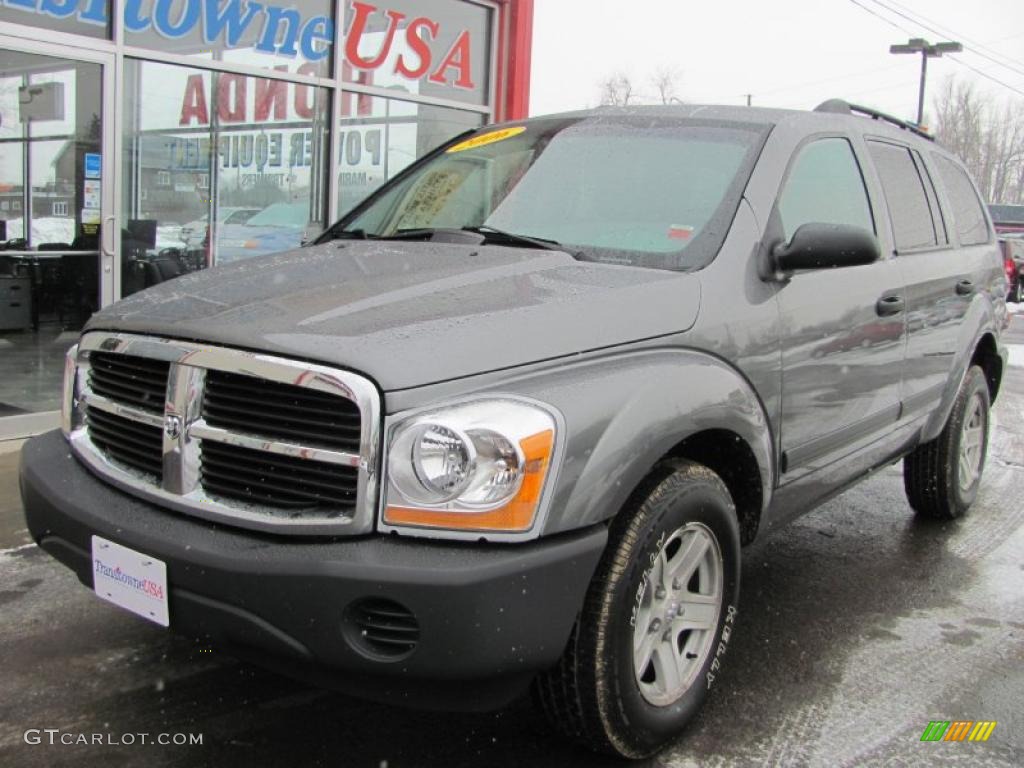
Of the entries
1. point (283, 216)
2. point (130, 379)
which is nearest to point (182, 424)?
point (130, 379)

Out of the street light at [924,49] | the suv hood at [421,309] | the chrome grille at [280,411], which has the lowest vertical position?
the chrome grille at [280,411]

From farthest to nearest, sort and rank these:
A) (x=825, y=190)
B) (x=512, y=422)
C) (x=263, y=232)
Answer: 1. (x=263, y=232)
2. (x=825, y=190)
3. (x=512, y=422)

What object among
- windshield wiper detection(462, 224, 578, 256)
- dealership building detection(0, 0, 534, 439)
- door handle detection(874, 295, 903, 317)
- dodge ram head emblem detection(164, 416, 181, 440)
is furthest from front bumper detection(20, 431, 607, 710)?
dealership building detection(0, 0, 534, 439)

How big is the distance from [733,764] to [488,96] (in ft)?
27.6

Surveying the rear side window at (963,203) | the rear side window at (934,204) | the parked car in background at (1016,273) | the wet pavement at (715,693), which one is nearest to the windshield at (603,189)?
the wet pavement at (715,693)

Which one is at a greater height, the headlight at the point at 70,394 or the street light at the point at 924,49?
the street light at the point at 924,49

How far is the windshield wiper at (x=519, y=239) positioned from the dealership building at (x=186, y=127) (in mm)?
2102

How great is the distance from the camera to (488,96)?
1004 cm

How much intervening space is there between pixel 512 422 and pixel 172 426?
873 millimetres

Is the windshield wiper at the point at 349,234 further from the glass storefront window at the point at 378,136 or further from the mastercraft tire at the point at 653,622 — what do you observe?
the glass storefront window at the point at 378,136

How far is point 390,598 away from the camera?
208cm

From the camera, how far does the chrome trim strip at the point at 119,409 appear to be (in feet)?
8.17

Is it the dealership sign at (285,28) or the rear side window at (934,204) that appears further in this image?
the dealership sign at (285,28)

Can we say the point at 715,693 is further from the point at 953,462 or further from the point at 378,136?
the point at 378,136
